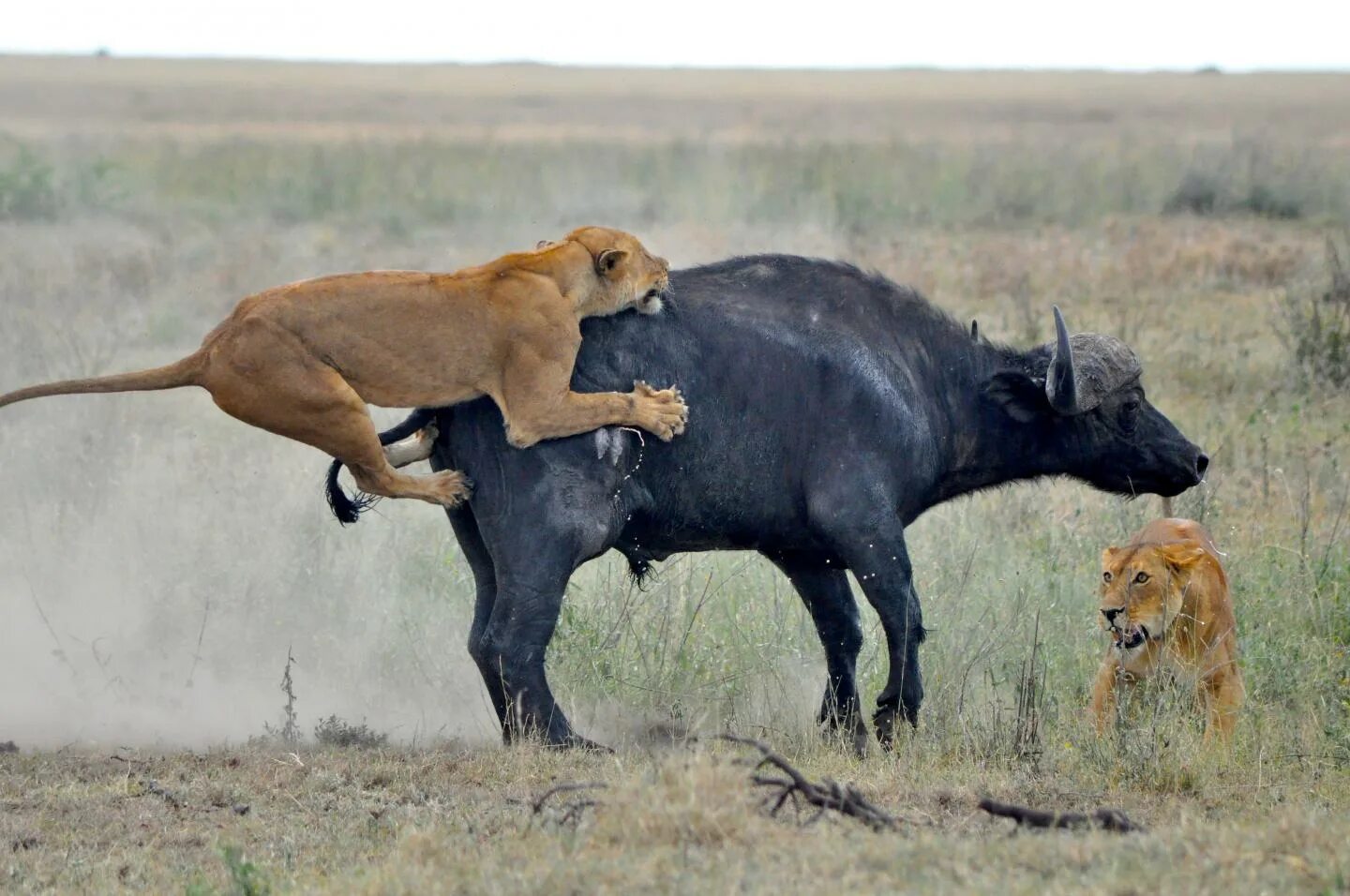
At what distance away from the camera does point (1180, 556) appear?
823 cm

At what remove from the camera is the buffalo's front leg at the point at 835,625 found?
8.39 meters

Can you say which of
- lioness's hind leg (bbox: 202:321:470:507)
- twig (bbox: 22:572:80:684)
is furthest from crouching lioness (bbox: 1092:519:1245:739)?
twig (bbox: 22:572:80:684)

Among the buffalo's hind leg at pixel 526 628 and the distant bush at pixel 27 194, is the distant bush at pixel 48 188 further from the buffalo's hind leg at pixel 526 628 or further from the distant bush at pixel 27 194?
the buffalo's hind leg at pixel 526 628

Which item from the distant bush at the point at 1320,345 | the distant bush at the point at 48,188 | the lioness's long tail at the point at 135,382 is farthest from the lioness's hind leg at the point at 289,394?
the distant bush at the point at 48,188

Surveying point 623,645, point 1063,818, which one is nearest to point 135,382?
point 623,645

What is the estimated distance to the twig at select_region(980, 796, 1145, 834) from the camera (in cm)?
573

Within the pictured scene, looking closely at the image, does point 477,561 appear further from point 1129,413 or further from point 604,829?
point 1129,413

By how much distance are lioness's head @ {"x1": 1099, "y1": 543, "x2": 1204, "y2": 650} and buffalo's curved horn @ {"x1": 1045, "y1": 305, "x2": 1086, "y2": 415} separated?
0.70 m

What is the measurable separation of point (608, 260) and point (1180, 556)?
9.15 feet

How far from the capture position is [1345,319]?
16422 millimetres

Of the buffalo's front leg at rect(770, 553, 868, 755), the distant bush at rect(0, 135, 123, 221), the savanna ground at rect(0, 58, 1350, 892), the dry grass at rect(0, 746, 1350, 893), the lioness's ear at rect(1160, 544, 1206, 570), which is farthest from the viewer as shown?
the distant bush at rect(0, 135, 123, 221)

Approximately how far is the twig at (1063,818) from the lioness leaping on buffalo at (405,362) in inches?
91.7

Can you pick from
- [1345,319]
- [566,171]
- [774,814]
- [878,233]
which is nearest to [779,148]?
[566,171]

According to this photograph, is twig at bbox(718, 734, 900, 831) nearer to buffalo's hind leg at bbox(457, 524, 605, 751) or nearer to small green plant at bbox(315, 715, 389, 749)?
buffalo's hind leg at bbox(457, 524, 605, 751)
